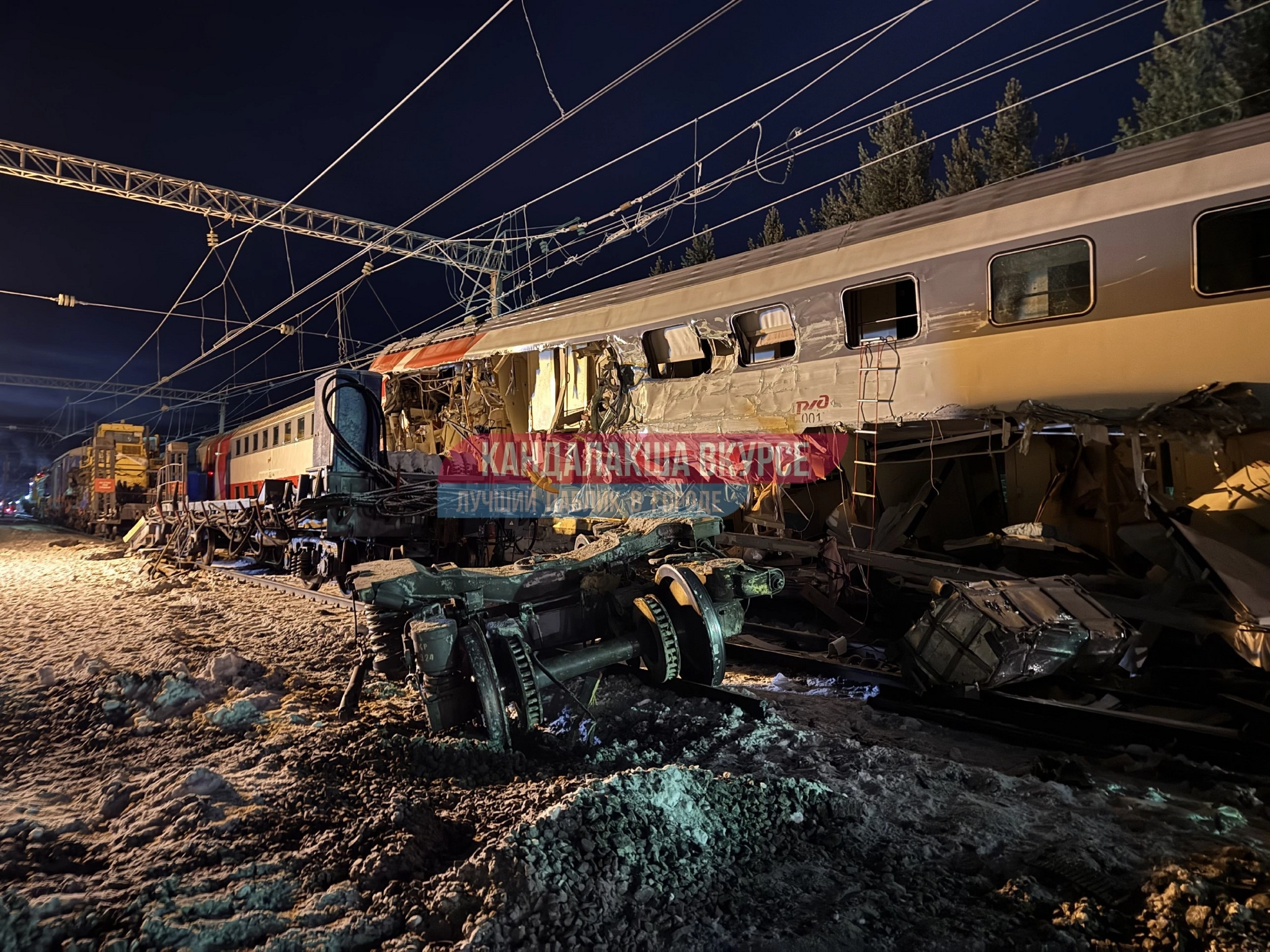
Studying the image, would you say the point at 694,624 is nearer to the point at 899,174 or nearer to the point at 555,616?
the point at 555,616

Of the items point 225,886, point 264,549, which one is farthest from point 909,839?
point 264,549

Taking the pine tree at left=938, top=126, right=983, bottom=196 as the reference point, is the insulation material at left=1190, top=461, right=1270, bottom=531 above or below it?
Result: below

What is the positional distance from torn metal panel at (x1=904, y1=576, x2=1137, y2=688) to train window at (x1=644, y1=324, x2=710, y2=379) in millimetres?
4941

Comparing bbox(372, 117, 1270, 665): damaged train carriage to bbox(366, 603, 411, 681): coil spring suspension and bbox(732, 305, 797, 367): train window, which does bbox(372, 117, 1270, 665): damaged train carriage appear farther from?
bbox(366, 603, 411, 681): coil spring suspension

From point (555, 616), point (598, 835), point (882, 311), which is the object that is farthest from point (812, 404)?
point (598, 835)

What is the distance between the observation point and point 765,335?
8297 mm

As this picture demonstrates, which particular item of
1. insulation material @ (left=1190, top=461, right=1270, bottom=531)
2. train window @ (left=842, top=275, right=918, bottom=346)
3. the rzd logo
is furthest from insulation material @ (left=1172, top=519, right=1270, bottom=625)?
the rzd logo

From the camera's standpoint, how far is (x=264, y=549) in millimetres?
15547

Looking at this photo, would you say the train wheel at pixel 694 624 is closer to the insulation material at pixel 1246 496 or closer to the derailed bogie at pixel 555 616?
the derailed bogie at pixel 555 616

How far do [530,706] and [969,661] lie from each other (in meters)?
3.23

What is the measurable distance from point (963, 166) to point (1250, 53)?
7.37 metres

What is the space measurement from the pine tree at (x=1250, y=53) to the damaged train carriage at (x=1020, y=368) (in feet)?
48.1

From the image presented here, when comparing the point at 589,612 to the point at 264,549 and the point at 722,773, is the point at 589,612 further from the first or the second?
the point at 264,549

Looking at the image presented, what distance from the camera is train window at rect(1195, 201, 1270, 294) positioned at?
522 centimetres
